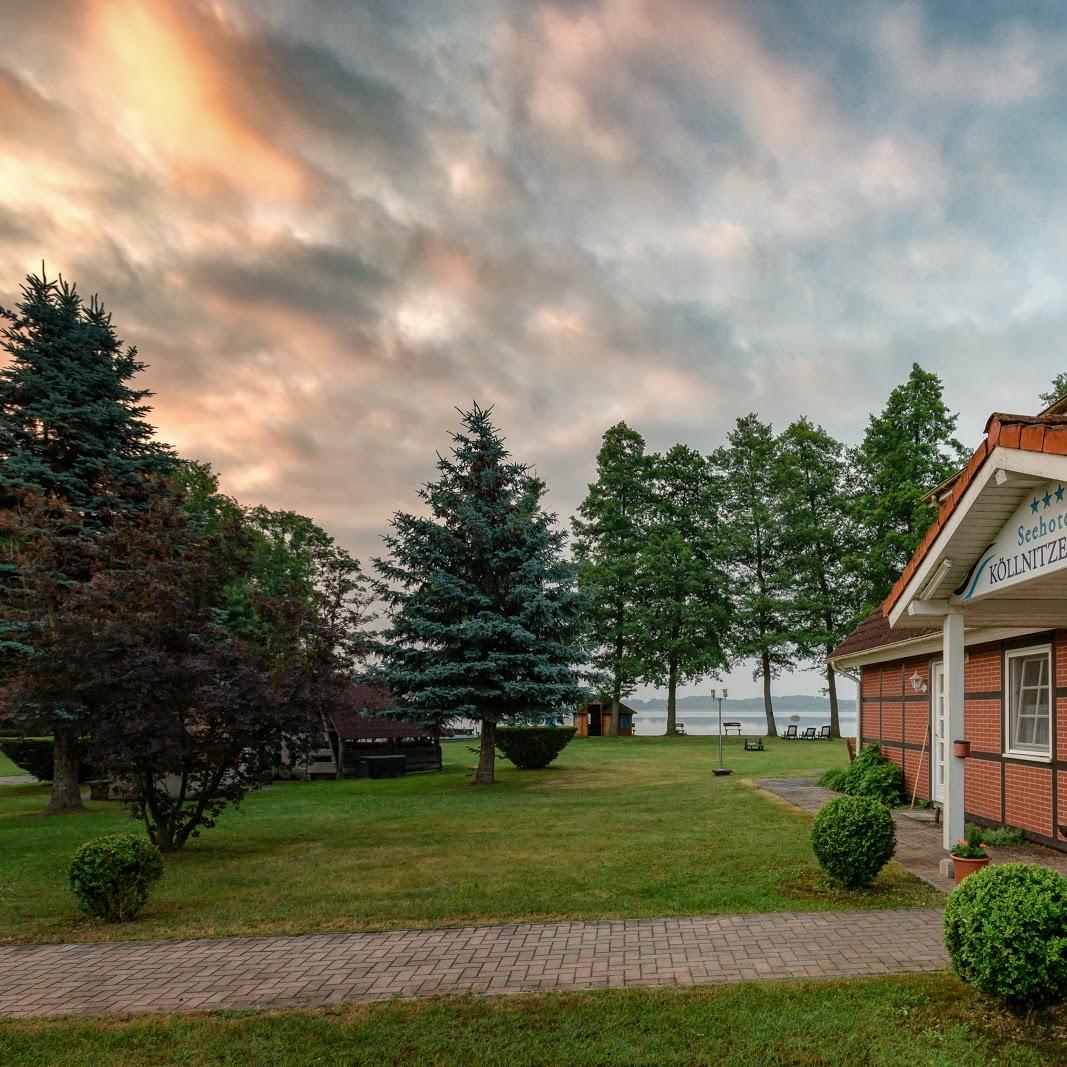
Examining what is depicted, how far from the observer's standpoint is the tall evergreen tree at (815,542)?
41969 millimetres

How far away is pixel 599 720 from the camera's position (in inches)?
1940

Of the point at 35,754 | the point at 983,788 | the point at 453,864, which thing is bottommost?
the point at 35,754

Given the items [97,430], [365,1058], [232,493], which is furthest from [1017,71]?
[232,493]

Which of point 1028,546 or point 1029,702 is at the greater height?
point 1028,546

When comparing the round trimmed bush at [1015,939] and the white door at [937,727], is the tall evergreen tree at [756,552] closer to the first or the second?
the white door at [937,727]

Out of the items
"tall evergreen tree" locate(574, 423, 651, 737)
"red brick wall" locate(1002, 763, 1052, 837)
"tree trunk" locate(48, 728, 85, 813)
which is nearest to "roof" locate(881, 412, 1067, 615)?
"red brick wall" locate(1002, 763, 1052, 837)

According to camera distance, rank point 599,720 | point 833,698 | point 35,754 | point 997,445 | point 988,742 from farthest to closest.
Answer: point 599,720
point 833,698
point 35,754
point 988,742
point 997,445

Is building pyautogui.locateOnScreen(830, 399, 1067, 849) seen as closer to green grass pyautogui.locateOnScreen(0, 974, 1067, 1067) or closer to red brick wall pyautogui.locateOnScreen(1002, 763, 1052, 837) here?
red brick wall pyautogui.locateOnScreen(1002, 763, 1052, 837)

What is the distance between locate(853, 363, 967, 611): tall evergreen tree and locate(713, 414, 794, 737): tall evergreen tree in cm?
655

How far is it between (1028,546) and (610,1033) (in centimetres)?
555

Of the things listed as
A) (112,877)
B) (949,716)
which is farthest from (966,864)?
(112,877)

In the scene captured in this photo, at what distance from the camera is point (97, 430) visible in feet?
69.7

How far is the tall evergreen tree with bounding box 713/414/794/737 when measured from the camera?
4325 centimetres

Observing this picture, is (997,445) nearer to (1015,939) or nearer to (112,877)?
(1015,939)
